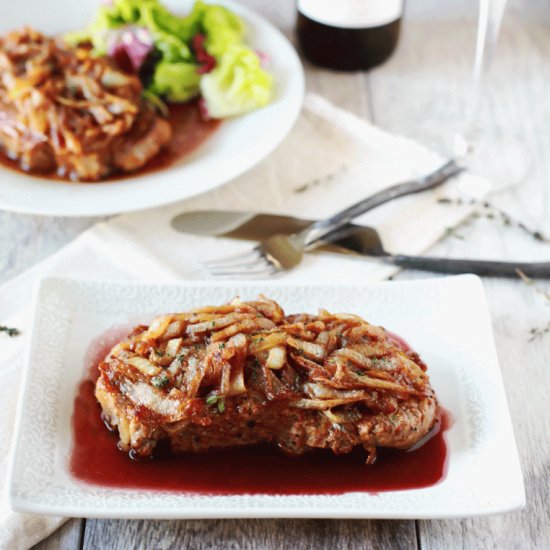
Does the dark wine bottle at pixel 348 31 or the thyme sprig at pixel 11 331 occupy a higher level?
the dark wine bottle at pixel 348 31

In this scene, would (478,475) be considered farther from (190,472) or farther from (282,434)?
(190,472)

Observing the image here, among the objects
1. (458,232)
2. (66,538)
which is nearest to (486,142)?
(458,232)

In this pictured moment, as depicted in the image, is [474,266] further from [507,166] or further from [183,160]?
[183,160]

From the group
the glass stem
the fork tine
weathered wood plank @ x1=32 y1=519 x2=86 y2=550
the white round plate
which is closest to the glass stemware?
the glass stem

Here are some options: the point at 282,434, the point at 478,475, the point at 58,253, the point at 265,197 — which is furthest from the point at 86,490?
the point at 265,197

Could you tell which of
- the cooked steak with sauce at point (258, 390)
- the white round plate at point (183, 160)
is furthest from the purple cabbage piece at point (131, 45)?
the cooked steak with sauce at point (258, 390)

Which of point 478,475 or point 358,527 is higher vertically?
point 478,475

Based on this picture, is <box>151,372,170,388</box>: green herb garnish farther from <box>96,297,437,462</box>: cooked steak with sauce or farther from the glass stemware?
the glass stemware

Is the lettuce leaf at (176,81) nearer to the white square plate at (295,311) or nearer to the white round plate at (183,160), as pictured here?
the white round plate at (183,160)
